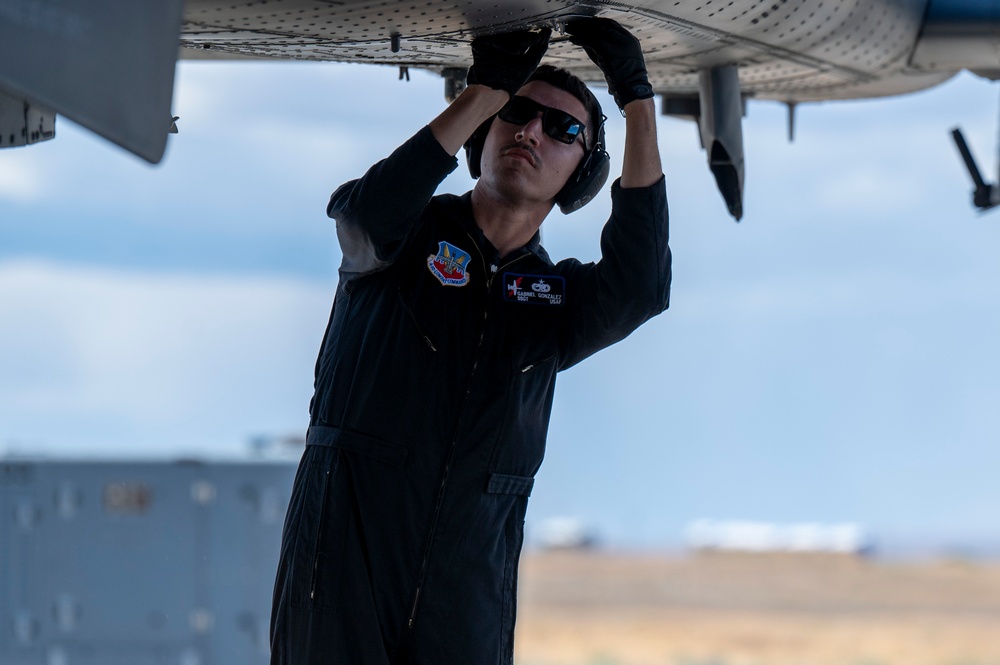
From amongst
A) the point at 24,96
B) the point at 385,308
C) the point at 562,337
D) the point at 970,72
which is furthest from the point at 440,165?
the point at 970,72

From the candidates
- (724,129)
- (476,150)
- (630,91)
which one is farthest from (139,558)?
(630,91)

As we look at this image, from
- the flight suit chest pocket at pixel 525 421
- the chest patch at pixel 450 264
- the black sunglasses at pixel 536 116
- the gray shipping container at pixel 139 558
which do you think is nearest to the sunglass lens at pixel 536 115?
the black sunglasses at pixel 536 116

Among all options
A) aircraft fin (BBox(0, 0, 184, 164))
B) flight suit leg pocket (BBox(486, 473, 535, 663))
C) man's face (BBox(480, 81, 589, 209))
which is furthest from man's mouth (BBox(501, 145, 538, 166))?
aircraft fin (BBox(0, 0, 184, 164))

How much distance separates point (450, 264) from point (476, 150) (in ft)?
1.06

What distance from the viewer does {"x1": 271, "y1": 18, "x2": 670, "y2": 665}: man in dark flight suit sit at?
207 centimetres

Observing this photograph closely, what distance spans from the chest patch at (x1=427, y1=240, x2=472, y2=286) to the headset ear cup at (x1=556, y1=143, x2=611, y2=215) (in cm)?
29

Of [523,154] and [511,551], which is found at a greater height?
[523,154]

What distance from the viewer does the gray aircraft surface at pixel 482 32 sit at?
4.98 ft

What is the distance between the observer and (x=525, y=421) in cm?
221

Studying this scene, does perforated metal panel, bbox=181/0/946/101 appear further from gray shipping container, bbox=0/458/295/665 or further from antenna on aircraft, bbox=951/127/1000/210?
gray shipping container, bbox=0/458/295/665

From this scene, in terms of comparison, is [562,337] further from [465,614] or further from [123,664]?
[123,664]

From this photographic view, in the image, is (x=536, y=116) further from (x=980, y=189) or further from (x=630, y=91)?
(x=980, y=189)

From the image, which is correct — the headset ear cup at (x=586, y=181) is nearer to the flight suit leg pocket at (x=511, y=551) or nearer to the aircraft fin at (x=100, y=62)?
the flight suit leg pocket at (x=511, y=551)

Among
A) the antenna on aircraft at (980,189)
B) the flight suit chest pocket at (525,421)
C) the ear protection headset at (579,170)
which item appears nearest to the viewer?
the flight suit chest pocket at (525,421)
